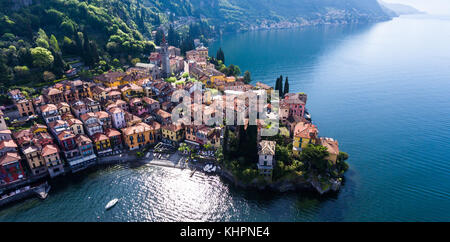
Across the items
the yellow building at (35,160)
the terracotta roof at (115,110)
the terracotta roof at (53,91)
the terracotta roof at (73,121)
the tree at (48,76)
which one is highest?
the tree at (48,76)

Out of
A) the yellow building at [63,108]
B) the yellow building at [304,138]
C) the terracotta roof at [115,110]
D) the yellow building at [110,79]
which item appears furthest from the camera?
the yellow building at [110,79]

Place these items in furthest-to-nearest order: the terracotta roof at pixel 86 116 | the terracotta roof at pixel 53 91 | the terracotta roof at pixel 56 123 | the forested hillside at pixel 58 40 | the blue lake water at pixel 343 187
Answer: the forested hillside at pixel 58 40 < the terracotta roof at pixel 53 91 < the terracotta roof at pixel 86 116 < the terracotta roof at pixel 56 123 < the blue lake water at pixel 343 187

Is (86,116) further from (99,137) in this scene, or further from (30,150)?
(30,150)

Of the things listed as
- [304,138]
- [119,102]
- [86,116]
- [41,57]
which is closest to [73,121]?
[86,116]

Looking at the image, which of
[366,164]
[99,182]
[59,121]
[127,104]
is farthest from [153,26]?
[366,164]

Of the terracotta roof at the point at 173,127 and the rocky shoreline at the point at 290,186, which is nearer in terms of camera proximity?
the rocky shoreline at the point at 290,186

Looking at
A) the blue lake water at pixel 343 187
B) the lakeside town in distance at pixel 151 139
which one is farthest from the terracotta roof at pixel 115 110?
the blue lake water at pixel 343 187

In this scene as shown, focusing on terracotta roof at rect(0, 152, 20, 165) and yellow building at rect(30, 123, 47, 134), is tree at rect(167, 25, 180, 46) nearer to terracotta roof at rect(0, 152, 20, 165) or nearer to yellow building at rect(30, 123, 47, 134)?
yellow building at rect(30, 123, 47, 134)

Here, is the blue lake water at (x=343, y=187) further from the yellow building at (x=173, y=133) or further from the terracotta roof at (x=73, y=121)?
the terracotta roof at (x=73, y=121)
